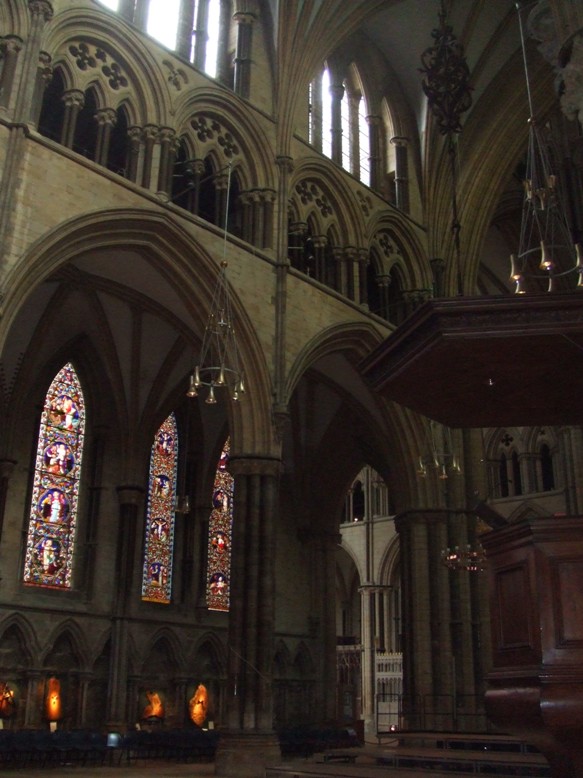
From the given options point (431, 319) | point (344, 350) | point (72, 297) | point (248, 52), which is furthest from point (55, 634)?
point (431, 319)

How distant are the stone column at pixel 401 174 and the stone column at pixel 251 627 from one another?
8.74 m

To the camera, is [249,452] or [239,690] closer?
[239,690]

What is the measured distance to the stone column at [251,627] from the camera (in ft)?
44.1

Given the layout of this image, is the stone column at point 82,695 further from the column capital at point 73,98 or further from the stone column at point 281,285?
the column capital at point 73,98

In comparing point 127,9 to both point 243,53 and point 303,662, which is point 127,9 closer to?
point 243,53

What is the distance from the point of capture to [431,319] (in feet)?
19.5

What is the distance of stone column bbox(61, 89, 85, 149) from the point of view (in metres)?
13.6

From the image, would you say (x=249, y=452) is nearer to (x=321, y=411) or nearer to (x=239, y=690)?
(x=239, y=690)

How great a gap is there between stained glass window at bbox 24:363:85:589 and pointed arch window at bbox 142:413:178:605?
208cm

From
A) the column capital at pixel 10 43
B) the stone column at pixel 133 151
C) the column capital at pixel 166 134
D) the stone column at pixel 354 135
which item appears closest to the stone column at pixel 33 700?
the stone column at pixel 133 151

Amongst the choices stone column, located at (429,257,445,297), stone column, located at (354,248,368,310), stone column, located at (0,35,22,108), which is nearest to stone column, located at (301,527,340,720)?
stone column, located at (429,257,445,297)

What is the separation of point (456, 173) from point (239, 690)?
1385 cm

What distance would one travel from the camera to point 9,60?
1291cm

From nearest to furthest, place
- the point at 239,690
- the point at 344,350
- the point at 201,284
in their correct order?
the point at 239,690
the point at 201,284
the point at 344,350
